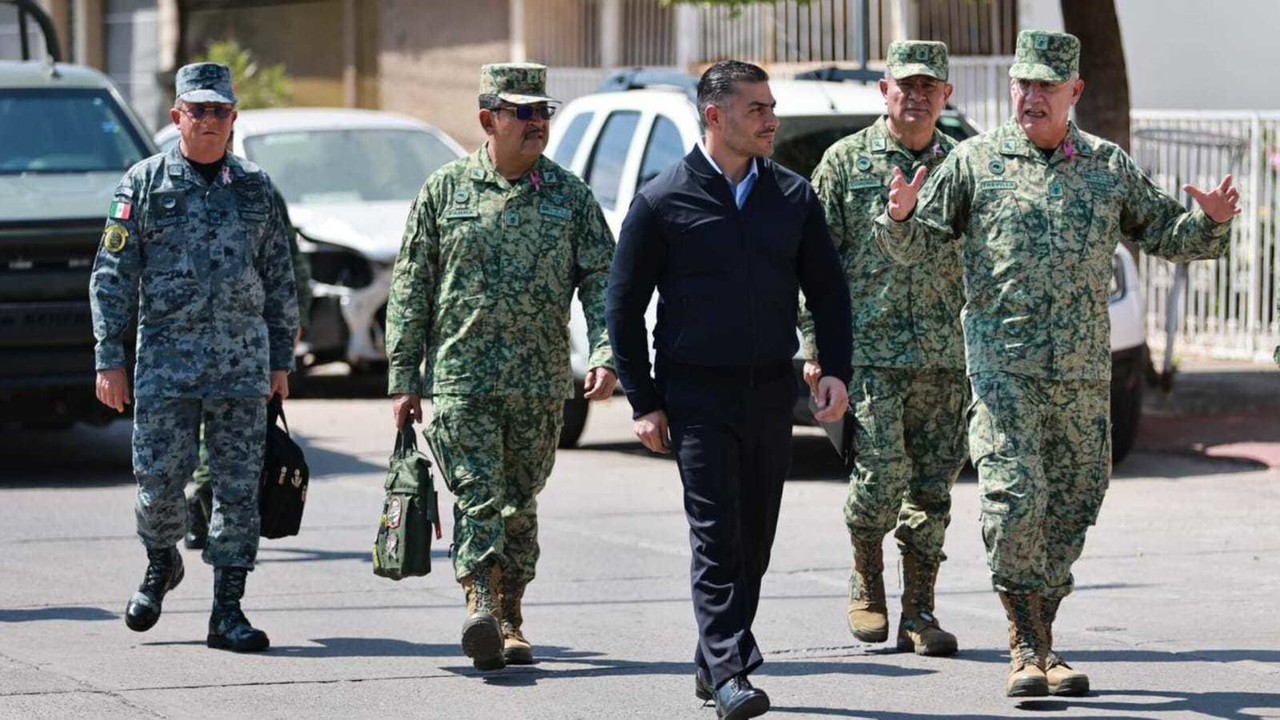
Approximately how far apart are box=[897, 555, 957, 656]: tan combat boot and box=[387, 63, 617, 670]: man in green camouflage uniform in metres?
1.28

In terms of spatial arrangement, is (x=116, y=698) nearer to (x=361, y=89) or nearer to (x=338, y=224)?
(x=338, y=224)

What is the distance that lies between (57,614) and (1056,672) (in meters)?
3.78

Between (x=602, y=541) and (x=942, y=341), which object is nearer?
(x=942, y=341)

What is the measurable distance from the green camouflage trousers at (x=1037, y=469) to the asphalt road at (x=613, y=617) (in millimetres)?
429

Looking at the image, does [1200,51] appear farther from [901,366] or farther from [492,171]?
[492,171]

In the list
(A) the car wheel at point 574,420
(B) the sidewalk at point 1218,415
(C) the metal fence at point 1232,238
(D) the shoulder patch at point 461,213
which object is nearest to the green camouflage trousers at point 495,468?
(D) the shoulder patch at point 461,213

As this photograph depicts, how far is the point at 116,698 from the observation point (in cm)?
715

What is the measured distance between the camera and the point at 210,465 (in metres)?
8.14

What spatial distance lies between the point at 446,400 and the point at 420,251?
0.49 meters

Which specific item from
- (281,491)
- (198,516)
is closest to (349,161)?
(198,516)

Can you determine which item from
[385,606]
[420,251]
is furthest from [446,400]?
[385,606]

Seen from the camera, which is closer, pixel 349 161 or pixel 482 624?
pixel 482 624

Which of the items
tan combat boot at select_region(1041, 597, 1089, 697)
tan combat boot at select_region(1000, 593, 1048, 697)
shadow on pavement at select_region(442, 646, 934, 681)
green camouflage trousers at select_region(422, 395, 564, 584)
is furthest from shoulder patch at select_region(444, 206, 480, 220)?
tan combat boot at select_region(1041, 597, 1089, 697)

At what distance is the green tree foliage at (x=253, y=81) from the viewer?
86.6 ft
